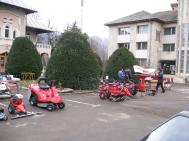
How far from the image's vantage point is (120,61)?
2789 cm

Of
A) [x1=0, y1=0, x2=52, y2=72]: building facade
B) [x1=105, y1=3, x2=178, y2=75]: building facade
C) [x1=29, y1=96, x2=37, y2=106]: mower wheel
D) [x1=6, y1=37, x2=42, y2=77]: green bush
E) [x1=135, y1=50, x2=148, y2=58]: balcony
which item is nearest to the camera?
[x1=29, y1=96, x2=37, y2=106]: mower wheel

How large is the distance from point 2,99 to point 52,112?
403cm

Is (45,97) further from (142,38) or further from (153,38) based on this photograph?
(142,38)

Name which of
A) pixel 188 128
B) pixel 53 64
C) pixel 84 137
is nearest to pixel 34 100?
pixel 84 137

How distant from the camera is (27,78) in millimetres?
28922

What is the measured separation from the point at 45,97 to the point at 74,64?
791 centimetres

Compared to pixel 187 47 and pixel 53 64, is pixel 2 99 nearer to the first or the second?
pixel 53 64

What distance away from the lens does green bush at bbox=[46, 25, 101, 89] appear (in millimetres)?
22219

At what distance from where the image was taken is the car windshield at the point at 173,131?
180 inches

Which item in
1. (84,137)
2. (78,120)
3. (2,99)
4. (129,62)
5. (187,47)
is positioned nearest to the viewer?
(84,137)

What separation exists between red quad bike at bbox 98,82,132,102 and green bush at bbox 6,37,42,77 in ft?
37.9

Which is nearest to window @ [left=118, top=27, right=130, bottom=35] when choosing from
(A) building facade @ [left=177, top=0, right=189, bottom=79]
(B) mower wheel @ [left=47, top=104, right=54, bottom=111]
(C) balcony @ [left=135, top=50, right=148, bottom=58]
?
(C) balcony @ [left=135, top=50, right=148, bottom=58]

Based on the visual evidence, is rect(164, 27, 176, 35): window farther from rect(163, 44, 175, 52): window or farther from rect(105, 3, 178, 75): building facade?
rect(163, 44, 175, 52): window

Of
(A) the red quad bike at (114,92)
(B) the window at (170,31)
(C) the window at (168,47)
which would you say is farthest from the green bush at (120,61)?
(B) the window at (170,31)
